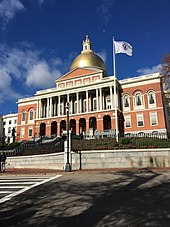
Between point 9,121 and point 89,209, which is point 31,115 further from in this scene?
point 89,209

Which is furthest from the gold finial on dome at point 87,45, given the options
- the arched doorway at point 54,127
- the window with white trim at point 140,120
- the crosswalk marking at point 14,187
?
the crosswalk marking at point 14,187

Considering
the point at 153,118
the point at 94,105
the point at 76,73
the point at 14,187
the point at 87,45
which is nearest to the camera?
the point at 14,187

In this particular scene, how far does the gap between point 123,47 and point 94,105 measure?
26.5 metres

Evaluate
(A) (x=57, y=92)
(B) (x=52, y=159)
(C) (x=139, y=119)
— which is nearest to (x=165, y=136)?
(B) (x=52, y=159)

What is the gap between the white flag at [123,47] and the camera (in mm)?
26484

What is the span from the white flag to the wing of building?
772 inches

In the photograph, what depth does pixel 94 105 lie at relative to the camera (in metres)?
52.0

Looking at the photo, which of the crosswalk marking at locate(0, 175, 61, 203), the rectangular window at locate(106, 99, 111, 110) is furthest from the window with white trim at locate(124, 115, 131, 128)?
the crosswalk marking at locate(0, 175, 61, 203)

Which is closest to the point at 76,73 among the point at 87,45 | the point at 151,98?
the point at 87,45

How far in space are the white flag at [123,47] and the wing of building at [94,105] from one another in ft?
64.3

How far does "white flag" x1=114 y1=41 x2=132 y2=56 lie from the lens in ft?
86.9

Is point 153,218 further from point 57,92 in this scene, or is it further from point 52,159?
point 57,92

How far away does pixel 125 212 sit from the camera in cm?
539

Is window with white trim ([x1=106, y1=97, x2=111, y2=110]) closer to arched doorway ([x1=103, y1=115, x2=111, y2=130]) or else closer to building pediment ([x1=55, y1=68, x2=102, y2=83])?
arched doorway ([x1=103, y1=115, x2=111, y2=130])
